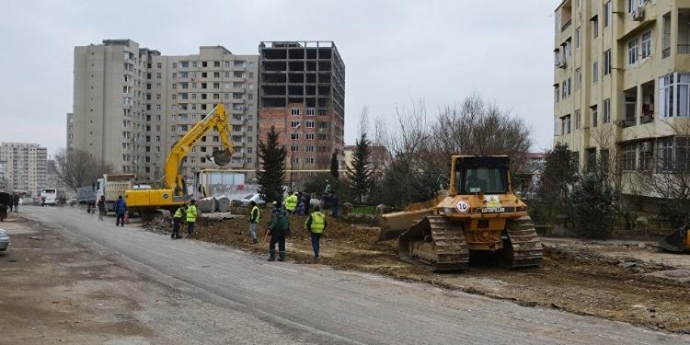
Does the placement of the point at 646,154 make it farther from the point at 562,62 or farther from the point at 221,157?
the point at 221,157

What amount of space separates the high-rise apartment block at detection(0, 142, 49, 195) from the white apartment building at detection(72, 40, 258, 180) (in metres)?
56.8

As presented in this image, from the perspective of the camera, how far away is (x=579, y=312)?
945 centimetres

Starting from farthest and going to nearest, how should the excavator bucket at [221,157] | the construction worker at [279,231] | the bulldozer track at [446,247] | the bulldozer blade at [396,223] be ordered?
the excavator bucket at [221,157]
the bulldozer blade at [396,223]
the construction worker at [279,231]
the bulldozer track at [446,247]

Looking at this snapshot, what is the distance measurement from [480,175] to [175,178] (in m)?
21.6

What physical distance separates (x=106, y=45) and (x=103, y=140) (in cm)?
1775

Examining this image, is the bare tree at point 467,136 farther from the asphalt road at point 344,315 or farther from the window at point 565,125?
the asphalt road at point 344,315

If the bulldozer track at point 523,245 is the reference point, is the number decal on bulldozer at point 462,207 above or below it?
above

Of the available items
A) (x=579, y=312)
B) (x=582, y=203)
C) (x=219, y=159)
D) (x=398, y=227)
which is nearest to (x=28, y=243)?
(x=219, y=159)

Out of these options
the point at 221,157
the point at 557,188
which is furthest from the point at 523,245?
the point at 221,157

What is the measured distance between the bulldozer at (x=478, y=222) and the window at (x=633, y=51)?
2208 cm

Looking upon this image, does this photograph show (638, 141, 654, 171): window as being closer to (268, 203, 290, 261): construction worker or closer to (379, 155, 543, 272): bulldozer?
(379, 155, 543, 272): bulldozer

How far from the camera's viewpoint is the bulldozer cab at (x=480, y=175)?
48.5ft

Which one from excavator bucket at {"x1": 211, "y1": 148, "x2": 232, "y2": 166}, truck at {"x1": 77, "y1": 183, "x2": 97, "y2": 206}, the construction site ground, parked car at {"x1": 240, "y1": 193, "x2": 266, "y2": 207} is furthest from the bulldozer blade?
truck at {"x1": 77, "y1": 183, "x2": 97, "y2": 206}

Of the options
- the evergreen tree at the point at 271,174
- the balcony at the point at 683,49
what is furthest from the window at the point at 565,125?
the evergreen tree at the point at 271,174
